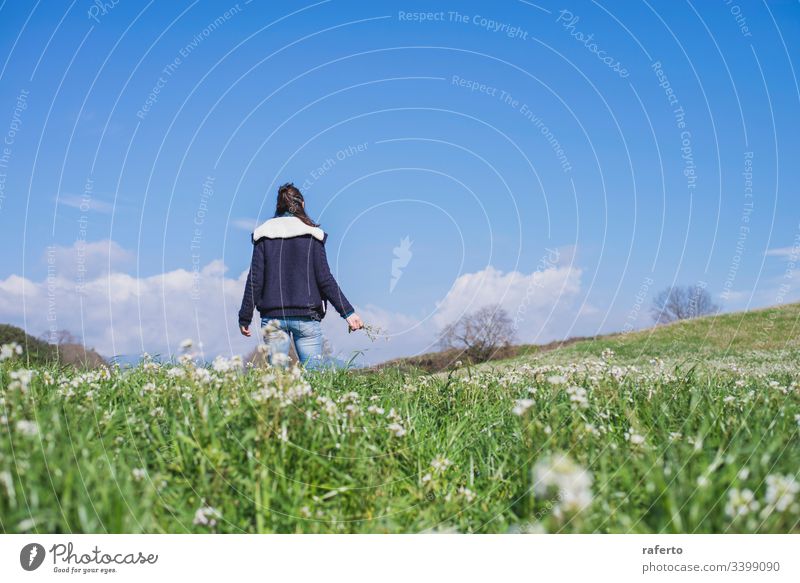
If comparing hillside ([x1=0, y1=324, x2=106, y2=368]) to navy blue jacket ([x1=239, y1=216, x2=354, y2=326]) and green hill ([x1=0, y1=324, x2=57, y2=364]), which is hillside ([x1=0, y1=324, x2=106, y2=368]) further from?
navy blue jacket ([x1=239, y1=216, x2=354, y2=326])

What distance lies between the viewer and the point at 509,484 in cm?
479

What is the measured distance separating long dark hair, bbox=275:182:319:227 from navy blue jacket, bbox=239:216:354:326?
99 millimetres

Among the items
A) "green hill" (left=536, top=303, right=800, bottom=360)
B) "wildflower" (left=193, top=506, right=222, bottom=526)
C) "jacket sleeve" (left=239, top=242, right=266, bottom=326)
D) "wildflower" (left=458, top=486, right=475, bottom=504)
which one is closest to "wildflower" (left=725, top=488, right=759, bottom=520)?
"wildflower" (left=458, top=486, right=475, bottom=504)

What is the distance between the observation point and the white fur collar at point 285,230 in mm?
8969

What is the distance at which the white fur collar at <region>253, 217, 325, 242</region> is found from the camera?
29.4 feet

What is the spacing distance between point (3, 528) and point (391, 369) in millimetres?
4628

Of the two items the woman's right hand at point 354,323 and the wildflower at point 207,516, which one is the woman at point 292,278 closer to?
the woman's right hand at point 354,323

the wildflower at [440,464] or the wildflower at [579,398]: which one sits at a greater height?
the wildflower at [579,398]

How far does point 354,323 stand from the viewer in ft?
27.9

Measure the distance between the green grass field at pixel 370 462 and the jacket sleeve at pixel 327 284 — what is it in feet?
8.62

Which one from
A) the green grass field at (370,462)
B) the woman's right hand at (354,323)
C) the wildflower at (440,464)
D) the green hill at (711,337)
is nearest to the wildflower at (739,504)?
the green grass field at (370,462)

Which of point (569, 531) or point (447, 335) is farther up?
point (447, 335)
